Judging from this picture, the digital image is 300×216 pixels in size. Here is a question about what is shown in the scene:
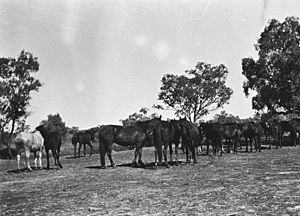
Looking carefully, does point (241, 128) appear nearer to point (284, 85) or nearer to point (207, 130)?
point (207, 130)

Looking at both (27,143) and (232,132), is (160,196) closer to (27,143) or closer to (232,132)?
(27,143)

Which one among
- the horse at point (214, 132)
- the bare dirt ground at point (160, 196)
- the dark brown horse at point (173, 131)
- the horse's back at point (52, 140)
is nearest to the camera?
the bare dirt ground at point (160, 196)

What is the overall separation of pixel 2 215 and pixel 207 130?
17638 millimetres

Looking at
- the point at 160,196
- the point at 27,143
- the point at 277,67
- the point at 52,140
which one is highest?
the point at 277,67

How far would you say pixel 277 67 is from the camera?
3359cm

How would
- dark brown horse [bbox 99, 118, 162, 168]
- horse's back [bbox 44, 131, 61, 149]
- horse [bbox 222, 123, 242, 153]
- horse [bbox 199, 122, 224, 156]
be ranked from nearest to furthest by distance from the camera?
1. dark brown horse [bbox 99, 118, 162, 168]
2. horse's back [bbox 44, 131, 61, 149]
3. horse [bbox 199, 122, 224, 156]
4. horse [bbox 222, 123, 242, 153]

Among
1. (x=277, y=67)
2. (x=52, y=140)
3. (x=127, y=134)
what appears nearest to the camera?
(x=127, y=134)

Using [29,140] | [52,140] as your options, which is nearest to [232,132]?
[52,140]

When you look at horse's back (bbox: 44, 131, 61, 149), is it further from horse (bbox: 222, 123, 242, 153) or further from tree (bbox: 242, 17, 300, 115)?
tree (bbox: 242, 17, 300, 115)

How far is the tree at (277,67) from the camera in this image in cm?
3269

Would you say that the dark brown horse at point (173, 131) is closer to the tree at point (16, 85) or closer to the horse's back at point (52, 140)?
the horse's back at point (52, 140)

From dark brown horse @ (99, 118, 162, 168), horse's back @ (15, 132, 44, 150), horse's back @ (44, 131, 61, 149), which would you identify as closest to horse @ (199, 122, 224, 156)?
dark brown horse @ (99, 118, 162, 168)

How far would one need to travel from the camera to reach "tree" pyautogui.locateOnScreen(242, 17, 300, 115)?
32.7 m

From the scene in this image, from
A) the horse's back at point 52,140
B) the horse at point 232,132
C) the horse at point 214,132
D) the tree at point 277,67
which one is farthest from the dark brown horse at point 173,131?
the tree at point 277,67
